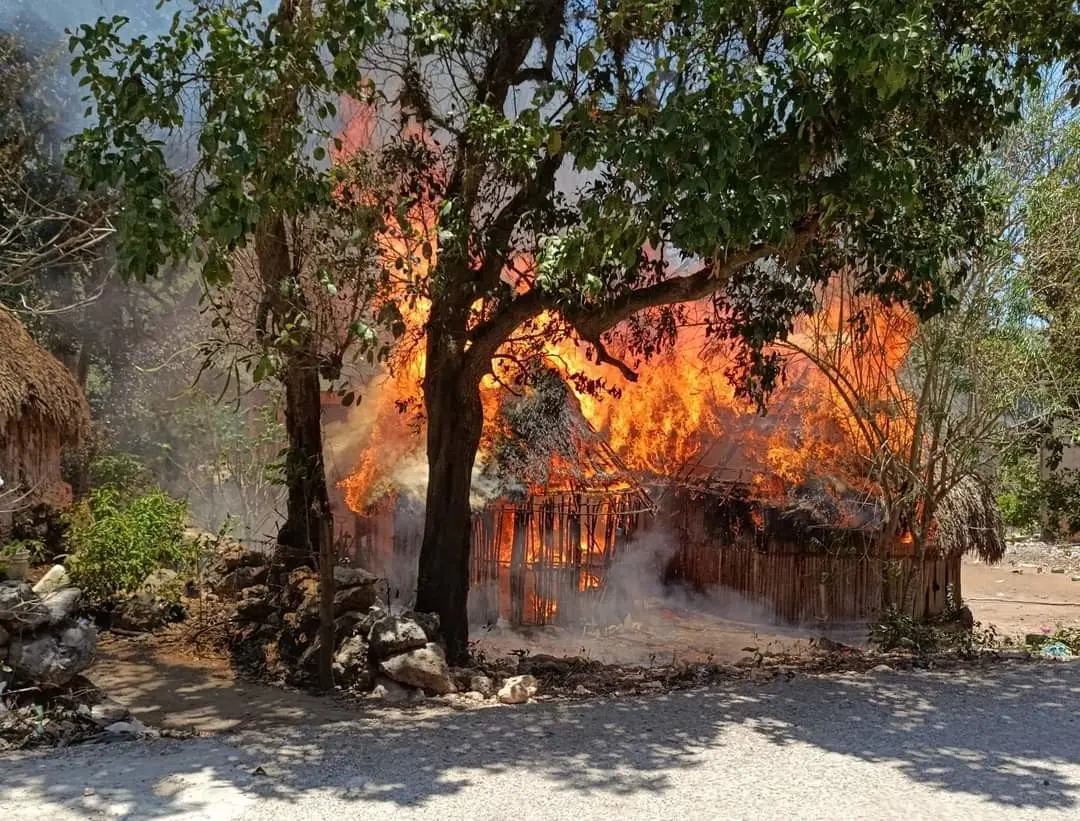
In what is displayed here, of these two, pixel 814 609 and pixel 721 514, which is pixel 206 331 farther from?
pixel 814 609

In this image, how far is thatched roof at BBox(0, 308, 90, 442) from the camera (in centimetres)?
1020

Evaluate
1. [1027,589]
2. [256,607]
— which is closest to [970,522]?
[1027,589]

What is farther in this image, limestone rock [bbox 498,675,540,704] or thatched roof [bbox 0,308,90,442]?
thatched roof [bbox 0,308,90,442]

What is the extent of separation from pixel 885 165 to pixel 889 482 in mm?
5372

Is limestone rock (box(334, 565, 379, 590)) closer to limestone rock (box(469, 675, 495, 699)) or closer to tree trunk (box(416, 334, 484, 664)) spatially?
tree trunk (box(416, 334, 484, 664))

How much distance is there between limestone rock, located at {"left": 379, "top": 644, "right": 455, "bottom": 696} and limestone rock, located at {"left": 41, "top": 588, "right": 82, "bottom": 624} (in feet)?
7.93

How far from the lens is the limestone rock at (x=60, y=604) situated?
7145 mm

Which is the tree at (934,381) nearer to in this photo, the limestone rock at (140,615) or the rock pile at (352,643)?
the rock pile at (352,643)

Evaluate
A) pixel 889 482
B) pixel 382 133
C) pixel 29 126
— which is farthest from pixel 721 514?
pixel 29 126

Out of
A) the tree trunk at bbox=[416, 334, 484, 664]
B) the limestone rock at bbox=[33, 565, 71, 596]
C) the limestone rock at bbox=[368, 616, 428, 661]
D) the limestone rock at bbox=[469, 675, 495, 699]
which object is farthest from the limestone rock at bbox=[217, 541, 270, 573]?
the limestone rock at bbox=[469, 675, 495, 699]

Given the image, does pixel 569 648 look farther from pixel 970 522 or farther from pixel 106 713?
pixel 106 713

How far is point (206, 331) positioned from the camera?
17969 mm

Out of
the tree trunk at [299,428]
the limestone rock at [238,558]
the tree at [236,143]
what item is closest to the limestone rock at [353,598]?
the tree trunk at [299,428]

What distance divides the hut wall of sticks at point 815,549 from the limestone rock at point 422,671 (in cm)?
679
